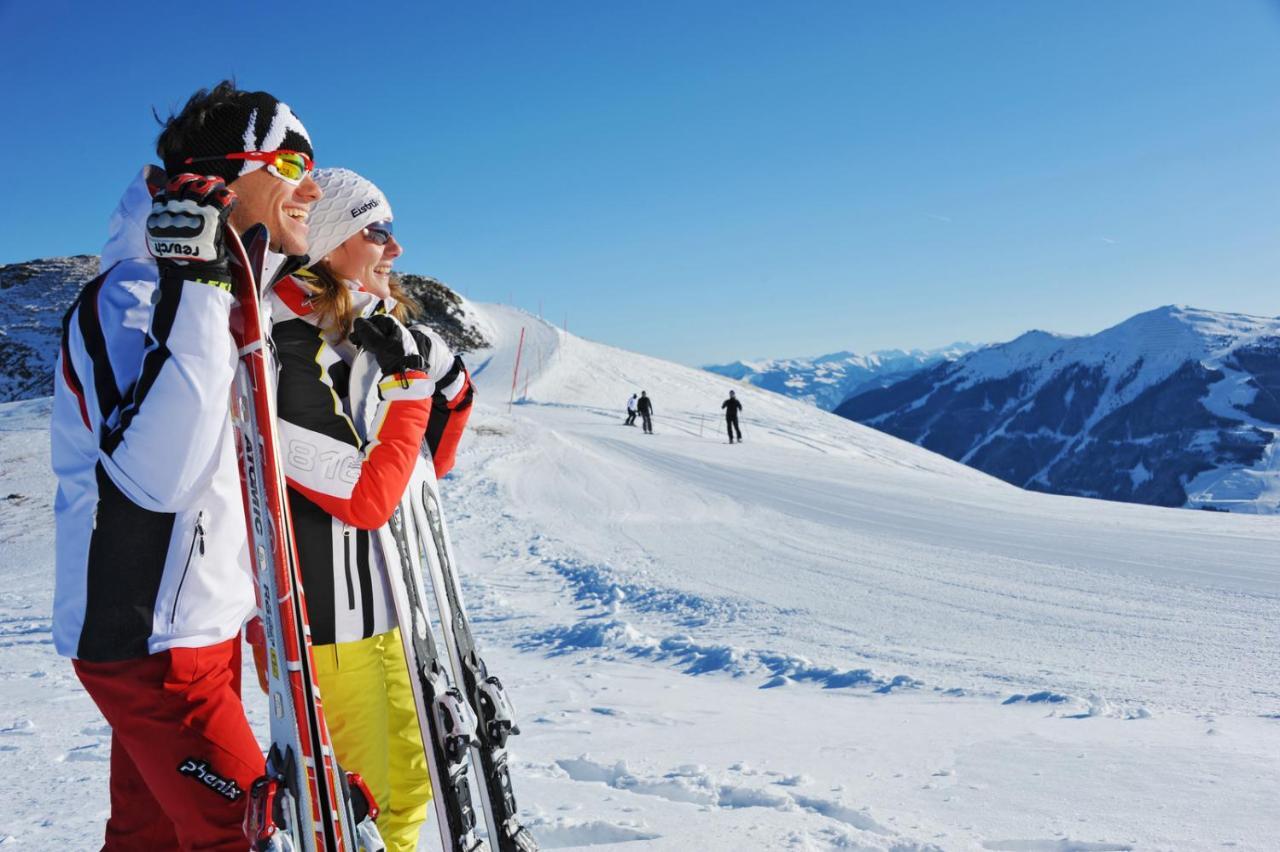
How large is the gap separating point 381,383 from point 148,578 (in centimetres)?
92

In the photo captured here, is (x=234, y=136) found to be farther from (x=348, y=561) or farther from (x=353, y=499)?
(x=348, y=561)

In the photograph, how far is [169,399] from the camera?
1.59 meters

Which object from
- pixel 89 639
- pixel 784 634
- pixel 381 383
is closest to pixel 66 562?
pixel 89 639

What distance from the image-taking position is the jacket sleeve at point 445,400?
9.46 ft

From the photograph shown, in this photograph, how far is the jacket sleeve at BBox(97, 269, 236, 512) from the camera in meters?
1.58

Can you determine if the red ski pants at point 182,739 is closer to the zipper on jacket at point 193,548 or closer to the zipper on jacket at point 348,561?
the zipper on jacket at point 193,548

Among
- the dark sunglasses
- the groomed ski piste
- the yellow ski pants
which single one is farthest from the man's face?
the groomed ski piste

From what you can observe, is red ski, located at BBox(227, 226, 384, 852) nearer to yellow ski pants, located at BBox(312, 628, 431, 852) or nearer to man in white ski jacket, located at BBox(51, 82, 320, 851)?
man in white ski jacket, located at BBox(51, 82, 320, 851)

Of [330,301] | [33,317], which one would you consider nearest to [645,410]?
[330,301]

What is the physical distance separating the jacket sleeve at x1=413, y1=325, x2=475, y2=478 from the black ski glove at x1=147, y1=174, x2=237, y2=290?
1.10m

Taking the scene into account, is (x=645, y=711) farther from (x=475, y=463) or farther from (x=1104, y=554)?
(x=475, y=463)

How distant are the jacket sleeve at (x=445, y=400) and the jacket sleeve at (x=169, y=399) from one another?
3.71 ft

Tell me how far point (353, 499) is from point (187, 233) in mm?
940

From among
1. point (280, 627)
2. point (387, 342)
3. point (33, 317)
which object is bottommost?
point (280, 627)
